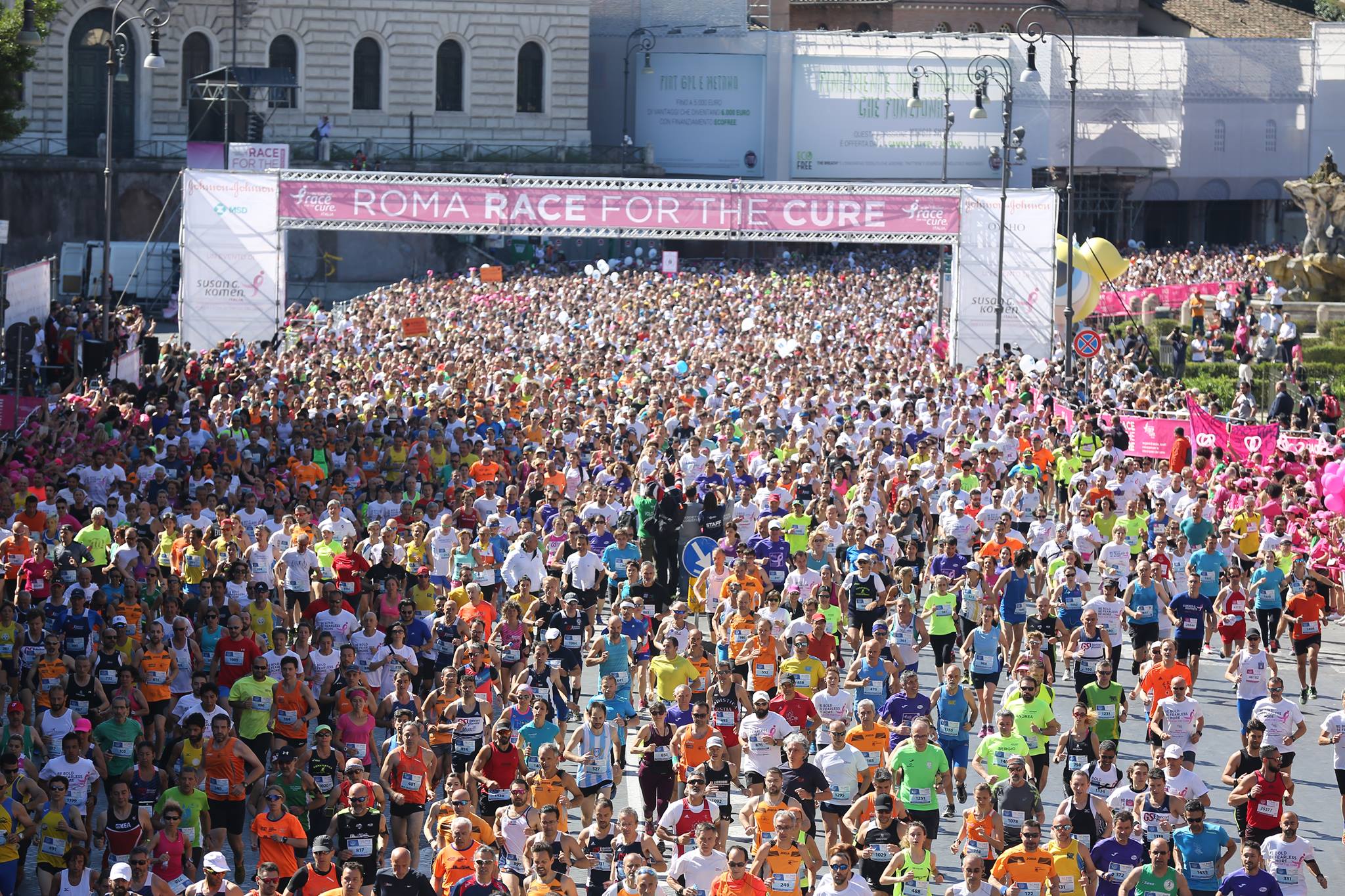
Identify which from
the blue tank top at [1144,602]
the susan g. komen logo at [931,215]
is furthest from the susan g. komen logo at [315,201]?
the blue tank top at [1144,602]

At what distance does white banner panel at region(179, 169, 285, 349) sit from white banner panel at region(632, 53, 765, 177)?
103 ft

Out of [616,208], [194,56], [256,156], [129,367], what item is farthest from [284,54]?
[129,367]

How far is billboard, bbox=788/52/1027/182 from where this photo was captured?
6638 cm

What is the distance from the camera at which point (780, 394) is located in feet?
95.8

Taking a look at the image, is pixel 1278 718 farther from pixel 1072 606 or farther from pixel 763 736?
pixel 763 736

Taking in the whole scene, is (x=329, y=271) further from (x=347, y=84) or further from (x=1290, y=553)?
(x=1290, y=553)

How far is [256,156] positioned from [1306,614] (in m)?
33.5

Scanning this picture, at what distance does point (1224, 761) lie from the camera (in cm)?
1611

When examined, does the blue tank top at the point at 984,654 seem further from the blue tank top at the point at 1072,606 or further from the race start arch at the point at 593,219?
the race start arch at the point at 593,219

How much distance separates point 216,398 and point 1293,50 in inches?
2127

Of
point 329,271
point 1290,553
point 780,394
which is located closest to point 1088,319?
point 780,394

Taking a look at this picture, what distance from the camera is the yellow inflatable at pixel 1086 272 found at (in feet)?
132

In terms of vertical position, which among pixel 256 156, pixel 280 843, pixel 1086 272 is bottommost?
pixel 280 843

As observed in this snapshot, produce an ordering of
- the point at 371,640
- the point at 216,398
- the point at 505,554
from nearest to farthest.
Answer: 1. the point at 371,640
2. the point at 505,554
3. the point at 216,398
